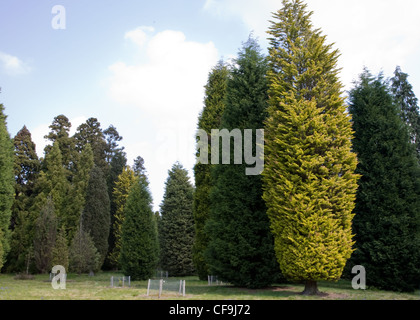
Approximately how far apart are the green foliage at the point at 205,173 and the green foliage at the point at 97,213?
1664 centimetres

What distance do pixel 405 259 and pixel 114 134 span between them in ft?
162

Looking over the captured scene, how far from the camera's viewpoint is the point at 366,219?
61.4 ft

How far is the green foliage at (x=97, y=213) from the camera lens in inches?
1490

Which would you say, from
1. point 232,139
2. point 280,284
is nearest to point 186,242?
point 280,284

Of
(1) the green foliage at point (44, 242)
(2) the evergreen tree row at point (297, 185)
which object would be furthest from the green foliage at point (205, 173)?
(1) the green foliage at point (44, 242)

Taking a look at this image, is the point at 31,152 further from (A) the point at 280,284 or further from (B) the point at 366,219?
(B) the point at 366,219

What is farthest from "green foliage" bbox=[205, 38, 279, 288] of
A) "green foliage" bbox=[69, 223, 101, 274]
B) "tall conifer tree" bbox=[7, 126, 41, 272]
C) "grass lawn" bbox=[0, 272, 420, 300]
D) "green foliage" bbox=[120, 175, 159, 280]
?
"tall conifer tree" bbox=[7, 126, 41, 272]

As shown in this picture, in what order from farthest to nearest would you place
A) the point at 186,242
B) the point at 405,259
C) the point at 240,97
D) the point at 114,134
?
the point at 114,134 < the point at 186,242 < the point at 240,97 < the point at 405,259

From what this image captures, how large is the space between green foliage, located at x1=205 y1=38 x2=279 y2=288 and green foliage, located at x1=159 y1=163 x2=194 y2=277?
58.6 ft

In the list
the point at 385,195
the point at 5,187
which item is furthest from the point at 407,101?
the point at 5,187

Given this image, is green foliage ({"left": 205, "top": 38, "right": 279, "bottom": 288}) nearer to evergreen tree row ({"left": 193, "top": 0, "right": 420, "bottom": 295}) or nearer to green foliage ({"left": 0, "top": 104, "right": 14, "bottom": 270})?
evergreen tree row ({"left": 193, "top": 0, "right": 420, "bottom": 295})

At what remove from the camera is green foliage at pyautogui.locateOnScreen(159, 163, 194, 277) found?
3491cm

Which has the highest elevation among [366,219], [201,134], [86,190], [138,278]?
[201,134]

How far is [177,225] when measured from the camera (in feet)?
118
